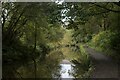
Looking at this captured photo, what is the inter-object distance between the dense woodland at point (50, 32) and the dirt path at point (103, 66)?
121 mm

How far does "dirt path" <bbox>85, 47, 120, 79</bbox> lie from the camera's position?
13.2 ft

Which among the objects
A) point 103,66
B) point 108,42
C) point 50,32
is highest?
point 50,32

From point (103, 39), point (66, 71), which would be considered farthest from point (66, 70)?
point (103, 39)

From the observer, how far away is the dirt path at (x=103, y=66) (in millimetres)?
4013

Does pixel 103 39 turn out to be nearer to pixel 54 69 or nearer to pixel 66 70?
pixel 66 70

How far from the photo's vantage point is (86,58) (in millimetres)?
5277

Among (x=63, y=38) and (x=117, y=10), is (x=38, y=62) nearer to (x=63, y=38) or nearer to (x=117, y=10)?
(x=63, y=38)

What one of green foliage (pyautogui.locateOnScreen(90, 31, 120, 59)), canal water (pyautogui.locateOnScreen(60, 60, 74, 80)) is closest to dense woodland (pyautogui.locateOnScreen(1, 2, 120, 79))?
green foliage (pyautogui.locateOnScreen(90, 31, 120, 59))

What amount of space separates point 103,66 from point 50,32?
144 centimetres

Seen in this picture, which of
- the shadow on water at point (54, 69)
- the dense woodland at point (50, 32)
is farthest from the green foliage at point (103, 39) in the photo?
the shadow on water at point (54, 69)

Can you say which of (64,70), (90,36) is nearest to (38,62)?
(64,70)

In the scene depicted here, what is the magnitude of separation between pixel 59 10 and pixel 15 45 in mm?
1500

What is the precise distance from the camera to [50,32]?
5.44 metres

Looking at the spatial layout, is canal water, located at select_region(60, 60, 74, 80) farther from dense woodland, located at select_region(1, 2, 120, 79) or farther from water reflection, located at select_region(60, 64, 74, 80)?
dense woodland, located at select_region(1, 2, 120, 79)
